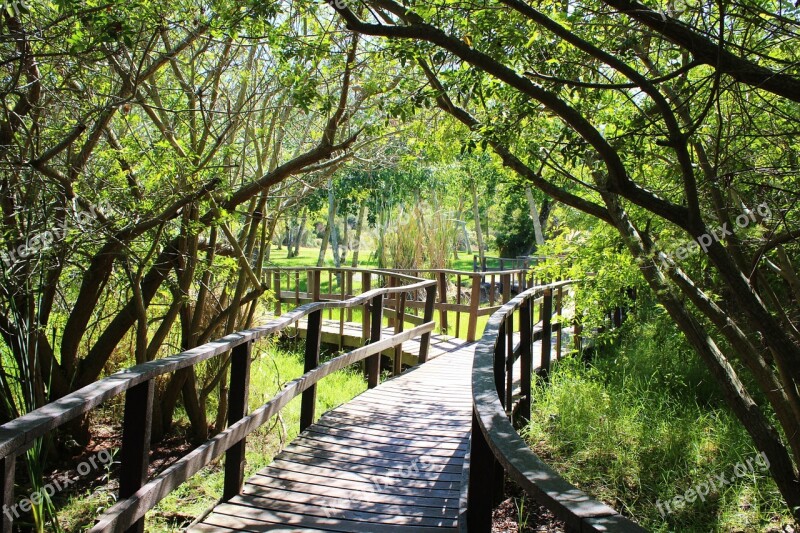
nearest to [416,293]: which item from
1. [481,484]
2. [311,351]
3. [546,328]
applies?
[546,328]

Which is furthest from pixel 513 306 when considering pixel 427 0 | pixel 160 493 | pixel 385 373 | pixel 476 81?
pixel 385 373

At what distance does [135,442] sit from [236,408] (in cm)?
114

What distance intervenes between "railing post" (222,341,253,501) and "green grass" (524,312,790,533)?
2.70 meters

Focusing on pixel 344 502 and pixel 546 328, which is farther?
pixel 546 328

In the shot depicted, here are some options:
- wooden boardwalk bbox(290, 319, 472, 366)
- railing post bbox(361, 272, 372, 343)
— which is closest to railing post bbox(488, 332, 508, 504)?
wooden boardwalk bbox(290, 319, 472, 366)

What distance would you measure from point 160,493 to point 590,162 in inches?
135

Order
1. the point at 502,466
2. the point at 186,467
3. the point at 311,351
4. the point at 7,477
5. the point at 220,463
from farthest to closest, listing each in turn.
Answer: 1. the point at 220,463
2. the point at 311,351
3. the point at 186,467
4. the point at 502,466
5. the point at 7,477

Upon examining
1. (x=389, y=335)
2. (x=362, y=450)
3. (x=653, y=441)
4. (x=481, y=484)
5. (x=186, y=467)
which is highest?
(x=481, y=484)

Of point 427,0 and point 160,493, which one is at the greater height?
point 427,0

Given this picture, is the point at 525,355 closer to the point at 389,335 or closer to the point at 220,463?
the point at 220,463

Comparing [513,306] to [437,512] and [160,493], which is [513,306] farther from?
[160,493]

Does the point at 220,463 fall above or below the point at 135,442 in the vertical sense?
below

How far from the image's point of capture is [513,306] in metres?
5.16

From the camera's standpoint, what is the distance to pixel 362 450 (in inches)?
193
